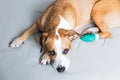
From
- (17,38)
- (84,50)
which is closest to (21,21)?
(17,38)

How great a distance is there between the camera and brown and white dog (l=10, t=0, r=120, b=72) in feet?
5.62

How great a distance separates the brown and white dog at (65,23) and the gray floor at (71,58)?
0.16 feet

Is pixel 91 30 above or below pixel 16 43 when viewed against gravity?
below

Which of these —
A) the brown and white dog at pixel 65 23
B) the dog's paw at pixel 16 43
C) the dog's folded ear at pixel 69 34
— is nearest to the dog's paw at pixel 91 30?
the brown and white dog at pixel 65 23

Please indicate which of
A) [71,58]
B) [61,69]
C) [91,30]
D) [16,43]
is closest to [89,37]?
[91,30]

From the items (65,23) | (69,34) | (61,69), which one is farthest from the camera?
(65,23)

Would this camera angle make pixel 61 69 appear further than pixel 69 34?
No

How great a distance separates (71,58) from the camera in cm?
171

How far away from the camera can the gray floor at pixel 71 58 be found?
5.23ft

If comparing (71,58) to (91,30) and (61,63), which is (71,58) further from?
(91,30)

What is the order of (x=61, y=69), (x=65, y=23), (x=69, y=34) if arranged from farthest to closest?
1. (x=65, y=23)
2. (x=69, y=34)
3. (x=61, y=69)

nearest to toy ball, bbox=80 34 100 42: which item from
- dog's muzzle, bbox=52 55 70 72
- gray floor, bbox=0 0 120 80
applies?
gray floor, bbox=0 0 120 80

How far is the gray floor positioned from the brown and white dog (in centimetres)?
5

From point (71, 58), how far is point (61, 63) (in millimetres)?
91
